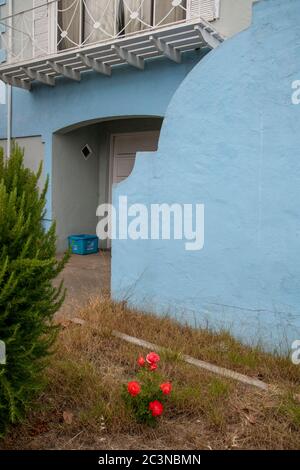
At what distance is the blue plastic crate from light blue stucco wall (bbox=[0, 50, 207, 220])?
0.75 meters

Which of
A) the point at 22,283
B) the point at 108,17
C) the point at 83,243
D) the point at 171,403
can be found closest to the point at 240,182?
the point at 171,403

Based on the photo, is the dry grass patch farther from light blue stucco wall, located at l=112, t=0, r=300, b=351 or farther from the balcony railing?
the balcony railing

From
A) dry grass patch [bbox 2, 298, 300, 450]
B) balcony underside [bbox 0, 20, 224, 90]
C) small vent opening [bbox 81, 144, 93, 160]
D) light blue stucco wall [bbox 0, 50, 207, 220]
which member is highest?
balcony underside [bbox 0, 20, 224, 90]

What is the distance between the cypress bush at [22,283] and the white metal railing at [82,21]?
4.63 m

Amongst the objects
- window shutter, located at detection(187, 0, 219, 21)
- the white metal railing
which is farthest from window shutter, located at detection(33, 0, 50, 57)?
window shutter, located at detection(187, 0, 219, 21)

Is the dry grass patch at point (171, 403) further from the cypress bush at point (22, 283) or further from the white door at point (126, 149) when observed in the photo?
the white door at point (126, 149)

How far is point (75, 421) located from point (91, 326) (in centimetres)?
147

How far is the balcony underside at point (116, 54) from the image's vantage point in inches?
220

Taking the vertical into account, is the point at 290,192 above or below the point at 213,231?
above

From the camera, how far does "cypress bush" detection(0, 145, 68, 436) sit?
2.23 m

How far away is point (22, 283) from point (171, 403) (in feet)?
4.61

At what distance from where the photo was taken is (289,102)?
3.75 m
